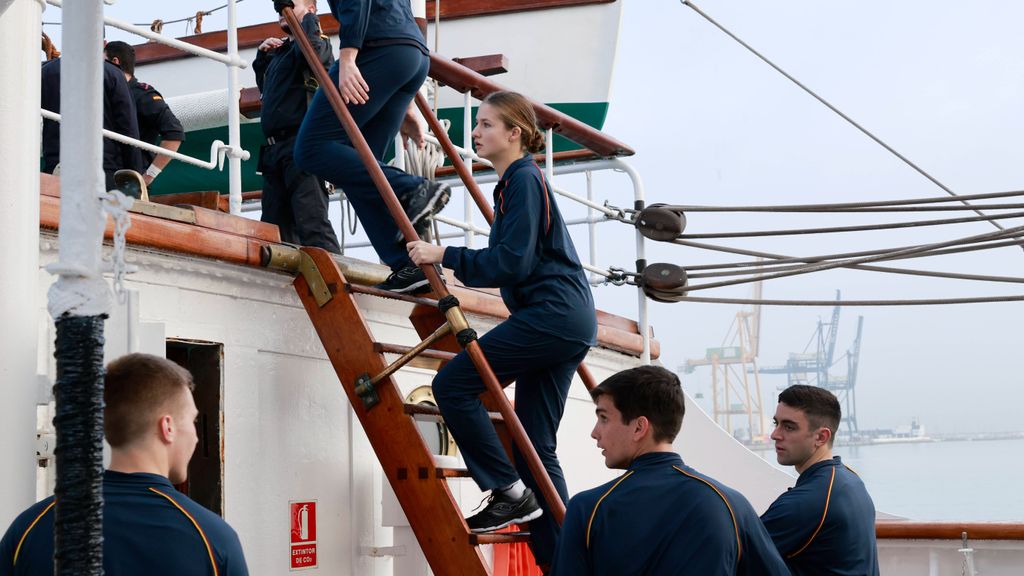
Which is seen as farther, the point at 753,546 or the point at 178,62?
the point at 178,62

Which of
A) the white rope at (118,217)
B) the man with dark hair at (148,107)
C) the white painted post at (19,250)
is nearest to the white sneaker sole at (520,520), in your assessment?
the white painted post at (19,250)

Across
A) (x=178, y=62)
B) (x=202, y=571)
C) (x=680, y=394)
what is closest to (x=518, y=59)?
(x=178, y=62)

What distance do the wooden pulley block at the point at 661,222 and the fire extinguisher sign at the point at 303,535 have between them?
276 centimetres

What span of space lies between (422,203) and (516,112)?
61cm

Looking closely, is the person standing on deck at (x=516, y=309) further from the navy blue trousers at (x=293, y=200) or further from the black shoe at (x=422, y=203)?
the navy blue trousers at (x=293, y=200)

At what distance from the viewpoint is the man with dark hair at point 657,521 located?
2701 mm

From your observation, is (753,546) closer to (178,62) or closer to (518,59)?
(518,59)

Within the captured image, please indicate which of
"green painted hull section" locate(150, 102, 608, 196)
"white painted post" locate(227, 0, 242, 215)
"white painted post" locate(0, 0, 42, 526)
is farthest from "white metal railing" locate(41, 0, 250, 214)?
"green painted hull section" locate(150, 102, 608, 196)

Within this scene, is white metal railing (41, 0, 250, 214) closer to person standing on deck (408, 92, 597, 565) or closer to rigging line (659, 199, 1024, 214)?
person standing on deck (408, 92, 597, 565)

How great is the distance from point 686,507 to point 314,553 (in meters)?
1.88

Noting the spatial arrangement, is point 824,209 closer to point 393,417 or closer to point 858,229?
point 858,229

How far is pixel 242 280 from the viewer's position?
164 inches

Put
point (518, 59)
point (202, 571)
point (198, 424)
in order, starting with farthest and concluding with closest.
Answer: point (518, 59), point (198, 424), point (202, 571)

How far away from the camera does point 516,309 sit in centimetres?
381
